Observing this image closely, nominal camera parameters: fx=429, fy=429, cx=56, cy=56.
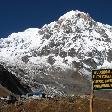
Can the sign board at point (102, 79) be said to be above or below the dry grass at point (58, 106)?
below

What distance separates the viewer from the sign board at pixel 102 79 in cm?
2352

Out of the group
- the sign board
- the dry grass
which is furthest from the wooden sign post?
the dry grass

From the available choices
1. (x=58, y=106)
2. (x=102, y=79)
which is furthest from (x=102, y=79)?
(x=58, y=106)

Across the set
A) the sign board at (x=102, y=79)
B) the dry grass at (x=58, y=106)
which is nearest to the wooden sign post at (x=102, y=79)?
the sign board at (x=102, y=79)

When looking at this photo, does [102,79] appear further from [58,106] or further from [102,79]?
[58,106]

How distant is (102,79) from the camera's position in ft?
77.3

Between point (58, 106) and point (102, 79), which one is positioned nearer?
point (102, 79)

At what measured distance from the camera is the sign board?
2352 centimetres

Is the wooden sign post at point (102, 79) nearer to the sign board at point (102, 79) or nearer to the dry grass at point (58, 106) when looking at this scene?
the sign board at point (102, 79)

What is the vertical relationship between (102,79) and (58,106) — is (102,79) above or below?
below

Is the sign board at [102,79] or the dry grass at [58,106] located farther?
the dry grass at [58,106]

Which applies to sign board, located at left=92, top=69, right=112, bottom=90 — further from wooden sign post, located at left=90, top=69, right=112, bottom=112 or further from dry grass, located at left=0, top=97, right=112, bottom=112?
dry grass, located at left=0, top=97, right=112, bottom=112

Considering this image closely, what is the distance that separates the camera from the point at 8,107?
4862 centimetres

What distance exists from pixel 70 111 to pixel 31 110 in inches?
169
